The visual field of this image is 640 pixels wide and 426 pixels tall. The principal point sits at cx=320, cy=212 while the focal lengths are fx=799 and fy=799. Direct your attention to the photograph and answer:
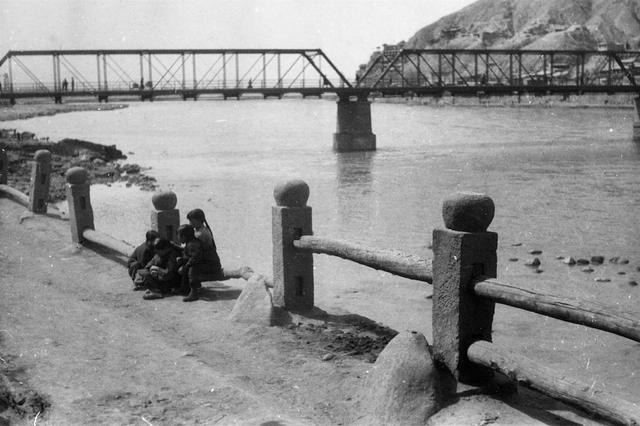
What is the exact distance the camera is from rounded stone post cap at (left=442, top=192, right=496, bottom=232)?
5562 millimetres

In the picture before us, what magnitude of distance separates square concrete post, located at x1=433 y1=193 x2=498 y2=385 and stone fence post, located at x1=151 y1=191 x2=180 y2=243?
5.46m

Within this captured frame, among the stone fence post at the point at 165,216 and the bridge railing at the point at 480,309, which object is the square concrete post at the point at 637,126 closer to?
the stone fence post at the point at 165,216

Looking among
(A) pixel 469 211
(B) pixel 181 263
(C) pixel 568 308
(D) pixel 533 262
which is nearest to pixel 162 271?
(B) pixel 181 263

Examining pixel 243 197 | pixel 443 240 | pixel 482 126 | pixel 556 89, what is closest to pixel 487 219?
pixel 443 240

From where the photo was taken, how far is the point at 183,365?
6.93 meters

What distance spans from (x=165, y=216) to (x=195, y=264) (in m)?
Result: 1.40

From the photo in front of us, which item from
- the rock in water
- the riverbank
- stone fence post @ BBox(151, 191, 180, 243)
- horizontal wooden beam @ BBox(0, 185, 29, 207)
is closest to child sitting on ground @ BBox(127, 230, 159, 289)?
stone fence post @ BBox(151, 191, 180, 243)

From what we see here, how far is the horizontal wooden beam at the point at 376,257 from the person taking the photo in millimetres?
6398

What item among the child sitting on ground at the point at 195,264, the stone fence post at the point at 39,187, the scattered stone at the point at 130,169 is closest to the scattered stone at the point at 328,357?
the child sitting on ground at the point at 195,264

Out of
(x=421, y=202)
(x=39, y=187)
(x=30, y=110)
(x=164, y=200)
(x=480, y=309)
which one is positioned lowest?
(x=421, y=202)

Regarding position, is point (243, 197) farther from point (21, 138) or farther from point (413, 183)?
point (21, 138)

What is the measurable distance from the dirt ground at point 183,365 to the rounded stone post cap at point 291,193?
119cm

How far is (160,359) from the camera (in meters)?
7.11

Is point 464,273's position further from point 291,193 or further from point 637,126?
point 637,126
